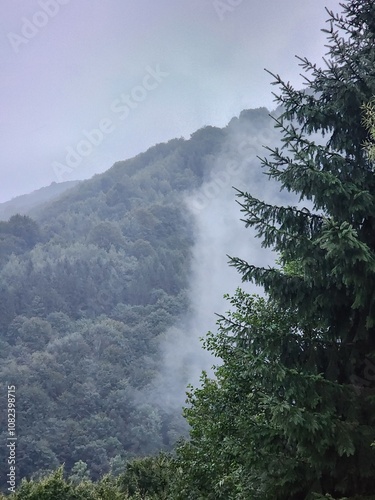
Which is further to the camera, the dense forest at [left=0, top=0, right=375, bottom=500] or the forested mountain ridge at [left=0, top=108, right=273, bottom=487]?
the forested mountain ridge at [left=0, top=108, right=273, bottom=487]

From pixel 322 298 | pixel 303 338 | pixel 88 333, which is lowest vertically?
pixel 303 338

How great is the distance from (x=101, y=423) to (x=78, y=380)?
1681cm

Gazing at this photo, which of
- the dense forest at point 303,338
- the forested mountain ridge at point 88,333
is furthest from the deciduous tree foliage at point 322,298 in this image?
the forested mountain ridge at point 88,333

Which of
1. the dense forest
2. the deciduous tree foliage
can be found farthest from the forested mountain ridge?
the deciduous tree foliage

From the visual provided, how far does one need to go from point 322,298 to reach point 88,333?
12689 centimetres

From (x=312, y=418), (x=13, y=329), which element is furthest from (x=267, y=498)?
(x=13, y=329)

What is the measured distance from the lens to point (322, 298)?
7.07m

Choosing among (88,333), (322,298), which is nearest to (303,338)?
(322,298)

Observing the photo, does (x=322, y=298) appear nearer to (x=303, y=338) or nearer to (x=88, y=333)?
(x=303, y=338)

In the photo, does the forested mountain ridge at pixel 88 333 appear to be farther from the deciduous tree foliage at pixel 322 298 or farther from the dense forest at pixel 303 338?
the deciduous tree foliage at pixel 322 298

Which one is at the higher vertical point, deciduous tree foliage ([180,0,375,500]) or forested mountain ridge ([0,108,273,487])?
forested mountain ridge ([0,108,273,487])

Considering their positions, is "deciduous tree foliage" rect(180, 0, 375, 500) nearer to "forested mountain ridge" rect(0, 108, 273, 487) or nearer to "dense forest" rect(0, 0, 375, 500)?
"dense forest" rect(0, 0, 375, 500)

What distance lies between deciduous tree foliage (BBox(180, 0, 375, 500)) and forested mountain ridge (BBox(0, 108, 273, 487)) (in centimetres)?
6952

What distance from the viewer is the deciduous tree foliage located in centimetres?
611
